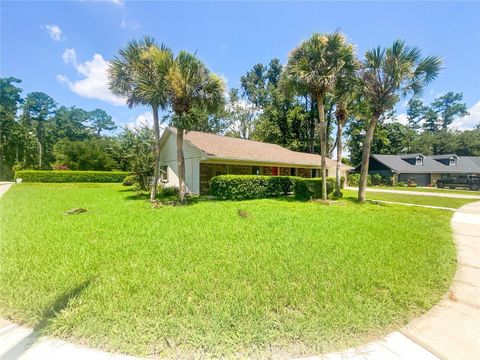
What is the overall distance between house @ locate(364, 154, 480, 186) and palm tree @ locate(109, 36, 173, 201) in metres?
32.2

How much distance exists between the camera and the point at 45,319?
2701 millimetres

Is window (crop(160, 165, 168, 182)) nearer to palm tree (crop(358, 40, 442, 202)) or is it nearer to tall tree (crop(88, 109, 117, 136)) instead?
palm tree (crop(358, 40, 442, 202))

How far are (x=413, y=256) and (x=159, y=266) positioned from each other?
16.6 feet

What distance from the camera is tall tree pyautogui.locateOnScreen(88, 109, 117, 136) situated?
6272cm

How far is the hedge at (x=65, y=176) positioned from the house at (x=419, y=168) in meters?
36.8

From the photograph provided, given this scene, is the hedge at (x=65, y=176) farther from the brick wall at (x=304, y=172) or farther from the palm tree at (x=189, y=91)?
the brick wall at (x=304, y=172)

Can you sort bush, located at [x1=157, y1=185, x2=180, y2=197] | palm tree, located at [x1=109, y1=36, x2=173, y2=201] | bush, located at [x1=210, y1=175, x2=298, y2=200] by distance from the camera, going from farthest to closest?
bush, located at [x1=157, y1=185, x2=180, y2=197] < bush, located at [x1=210, y1=175, x2=298, y2=200] < palm tree, located at [x1=109, y1=36, x2=173, y2=201]

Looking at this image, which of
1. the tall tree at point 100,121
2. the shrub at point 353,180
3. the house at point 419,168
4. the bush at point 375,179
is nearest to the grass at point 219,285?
the shrub at point 353,180

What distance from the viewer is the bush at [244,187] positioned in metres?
12.6

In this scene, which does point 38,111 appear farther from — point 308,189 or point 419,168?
point 419,168

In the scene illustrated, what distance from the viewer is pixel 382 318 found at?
2.77 m

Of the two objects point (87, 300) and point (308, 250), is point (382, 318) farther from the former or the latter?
point (87, 300)

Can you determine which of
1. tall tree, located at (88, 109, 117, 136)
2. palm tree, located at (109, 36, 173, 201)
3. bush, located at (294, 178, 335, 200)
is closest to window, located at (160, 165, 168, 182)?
palm tree, located at (109, 36, 173, 201)

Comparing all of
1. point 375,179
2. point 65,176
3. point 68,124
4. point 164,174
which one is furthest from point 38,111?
point 375,179
